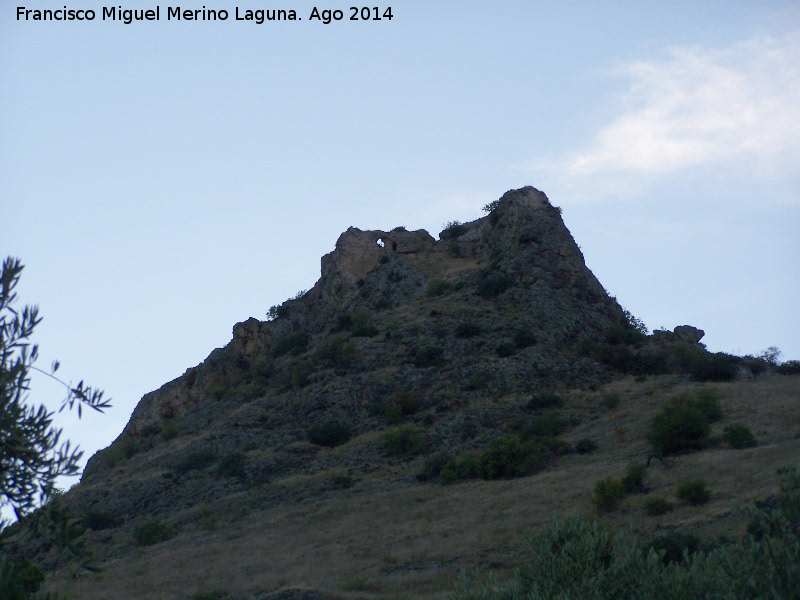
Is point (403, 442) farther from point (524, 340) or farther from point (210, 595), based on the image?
point (210, 595)

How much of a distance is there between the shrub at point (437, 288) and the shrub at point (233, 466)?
25.3 metres

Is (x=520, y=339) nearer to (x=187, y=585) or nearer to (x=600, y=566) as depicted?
(x=187, y=585)

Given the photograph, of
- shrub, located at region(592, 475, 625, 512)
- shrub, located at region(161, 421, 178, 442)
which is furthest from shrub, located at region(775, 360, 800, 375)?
shrub, located at region(161, 421, 178, 442)

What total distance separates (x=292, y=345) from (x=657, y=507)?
43132mm

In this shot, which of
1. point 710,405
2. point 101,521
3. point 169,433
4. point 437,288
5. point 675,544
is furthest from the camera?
point 437,288

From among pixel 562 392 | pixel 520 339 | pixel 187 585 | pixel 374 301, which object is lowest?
pixel 187 585

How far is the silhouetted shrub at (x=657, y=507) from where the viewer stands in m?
22.6

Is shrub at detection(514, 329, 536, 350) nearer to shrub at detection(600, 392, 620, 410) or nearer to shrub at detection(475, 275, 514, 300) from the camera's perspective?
shrub at detection(475, 275, 514, 300)

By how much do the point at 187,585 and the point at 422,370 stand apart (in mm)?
26734

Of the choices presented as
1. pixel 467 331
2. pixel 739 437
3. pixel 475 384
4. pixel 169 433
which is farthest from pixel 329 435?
pixel 739 437

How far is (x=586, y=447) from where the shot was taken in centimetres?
3400

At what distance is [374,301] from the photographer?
64.6 meters

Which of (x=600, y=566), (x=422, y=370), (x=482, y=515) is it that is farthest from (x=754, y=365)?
(x=600, y=566)

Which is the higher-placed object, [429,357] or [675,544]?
[429,357]
